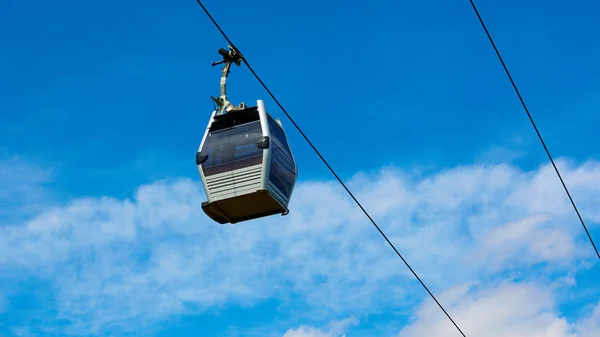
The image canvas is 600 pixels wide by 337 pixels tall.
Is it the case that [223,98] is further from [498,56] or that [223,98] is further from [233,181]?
[498,56]

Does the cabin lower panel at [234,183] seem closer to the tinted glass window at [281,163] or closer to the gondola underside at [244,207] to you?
the gondola underside at [244,207]

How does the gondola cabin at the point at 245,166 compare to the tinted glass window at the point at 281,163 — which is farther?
the tinted glass window at the point at 281,163

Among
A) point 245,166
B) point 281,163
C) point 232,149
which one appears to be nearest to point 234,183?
point 245,166

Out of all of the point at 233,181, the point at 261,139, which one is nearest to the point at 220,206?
the point at 233,181

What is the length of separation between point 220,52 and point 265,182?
11.4 feet

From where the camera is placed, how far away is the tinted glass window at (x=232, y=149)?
18906mm

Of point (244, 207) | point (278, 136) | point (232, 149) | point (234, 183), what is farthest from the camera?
point (278, 136)

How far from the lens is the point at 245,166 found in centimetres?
1872

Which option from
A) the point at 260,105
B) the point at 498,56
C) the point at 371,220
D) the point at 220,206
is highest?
the point at 260,105

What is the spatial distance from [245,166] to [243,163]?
0.12 metres

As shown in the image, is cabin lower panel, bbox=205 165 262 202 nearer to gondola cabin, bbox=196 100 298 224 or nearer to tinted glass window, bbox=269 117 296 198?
gondola cabin, bbox=196 100 298 224

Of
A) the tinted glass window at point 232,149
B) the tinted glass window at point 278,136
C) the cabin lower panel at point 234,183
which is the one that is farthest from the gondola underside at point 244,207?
the tinted glass window at point 278,136

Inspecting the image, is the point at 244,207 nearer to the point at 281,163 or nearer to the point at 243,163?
the point at 243,163

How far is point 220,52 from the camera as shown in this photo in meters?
19.8
